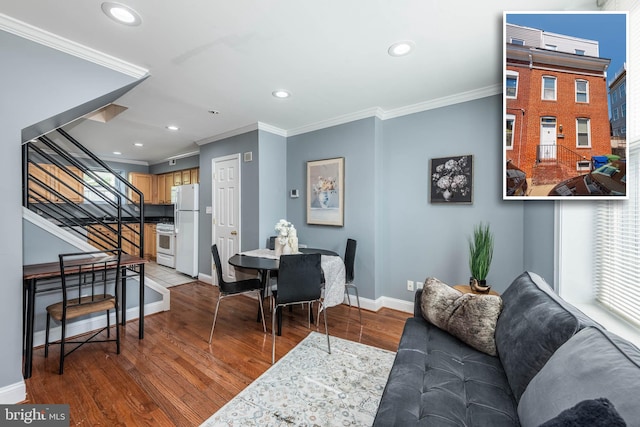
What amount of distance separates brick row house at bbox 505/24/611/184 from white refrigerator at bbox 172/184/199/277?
15.4 feet

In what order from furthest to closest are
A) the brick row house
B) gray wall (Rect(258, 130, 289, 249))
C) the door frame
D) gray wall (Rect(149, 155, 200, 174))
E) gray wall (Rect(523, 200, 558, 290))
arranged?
gray wall (Rect(149, 155, 200, 174)) < the door frame < gray wall (Rect(258, 130, 289, 249)) < gray wall (Rect(523, 200, 558, 290)) < the brick row house

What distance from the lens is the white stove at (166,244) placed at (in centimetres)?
533

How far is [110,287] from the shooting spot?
2922 mm

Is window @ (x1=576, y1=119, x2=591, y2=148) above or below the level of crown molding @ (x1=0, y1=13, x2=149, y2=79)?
below

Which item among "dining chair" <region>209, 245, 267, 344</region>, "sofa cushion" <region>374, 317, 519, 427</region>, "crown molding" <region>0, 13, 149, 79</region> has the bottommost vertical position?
"sofa cushion" <region>374, 317, 519, 427</region>

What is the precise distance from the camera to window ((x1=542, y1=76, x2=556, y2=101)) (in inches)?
51.2

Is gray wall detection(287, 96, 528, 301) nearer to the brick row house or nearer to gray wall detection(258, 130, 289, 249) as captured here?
gray wall detection(258, 130, 289, 249)

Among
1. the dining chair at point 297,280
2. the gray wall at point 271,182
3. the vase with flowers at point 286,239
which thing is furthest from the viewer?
the gray wall at point 271,182

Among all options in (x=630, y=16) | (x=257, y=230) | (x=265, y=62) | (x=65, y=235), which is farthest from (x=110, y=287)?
(x=630, y=16)

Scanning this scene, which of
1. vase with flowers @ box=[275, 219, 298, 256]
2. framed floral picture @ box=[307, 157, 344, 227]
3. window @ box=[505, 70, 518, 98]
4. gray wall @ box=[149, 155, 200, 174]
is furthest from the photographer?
gray wall @ box=[149, 155, 200, 174]

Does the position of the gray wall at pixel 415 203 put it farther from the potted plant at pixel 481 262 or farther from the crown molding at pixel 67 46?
the crown molding at pixel 67 46

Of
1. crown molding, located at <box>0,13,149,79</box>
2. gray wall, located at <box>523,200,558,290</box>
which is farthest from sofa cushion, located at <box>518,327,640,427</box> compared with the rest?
crown molding, located at <box>0,13,149,79</box>

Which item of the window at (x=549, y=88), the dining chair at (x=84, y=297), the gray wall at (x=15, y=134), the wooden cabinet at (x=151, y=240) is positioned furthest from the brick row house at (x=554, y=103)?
the wooden cabinet at (x=151, y=240)

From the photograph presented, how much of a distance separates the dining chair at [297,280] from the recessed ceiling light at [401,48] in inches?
67.7
